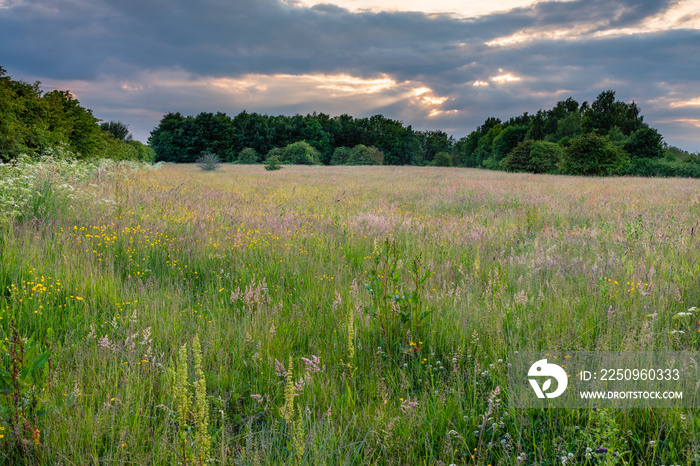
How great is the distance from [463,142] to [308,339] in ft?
335

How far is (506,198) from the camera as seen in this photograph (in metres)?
12.5

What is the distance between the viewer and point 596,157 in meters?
36.6

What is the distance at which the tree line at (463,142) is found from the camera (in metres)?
38.6

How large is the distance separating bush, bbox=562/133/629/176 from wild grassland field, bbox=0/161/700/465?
35.4 m

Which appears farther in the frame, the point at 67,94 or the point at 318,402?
the point at 67,94

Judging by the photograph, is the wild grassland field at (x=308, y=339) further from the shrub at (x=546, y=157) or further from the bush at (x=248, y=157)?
the bush at (x=248, y=157)

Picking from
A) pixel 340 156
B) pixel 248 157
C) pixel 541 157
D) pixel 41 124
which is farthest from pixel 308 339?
pixel 340 156

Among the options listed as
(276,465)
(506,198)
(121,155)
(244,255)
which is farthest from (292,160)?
(276,465)

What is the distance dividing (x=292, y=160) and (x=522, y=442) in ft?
198

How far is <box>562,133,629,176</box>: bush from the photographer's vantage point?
36594 millimetres

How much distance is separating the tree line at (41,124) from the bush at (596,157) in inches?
1589

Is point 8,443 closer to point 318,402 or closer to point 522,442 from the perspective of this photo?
point 318,402

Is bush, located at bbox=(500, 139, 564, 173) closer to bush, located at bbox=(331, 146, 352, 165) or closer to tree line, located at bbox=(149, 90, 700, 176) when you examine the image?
tree line, located at bbox=(149, 90, 700, 176)

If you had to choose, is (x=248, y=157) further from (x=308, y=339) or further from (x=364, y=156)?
(x=308, y=339)
